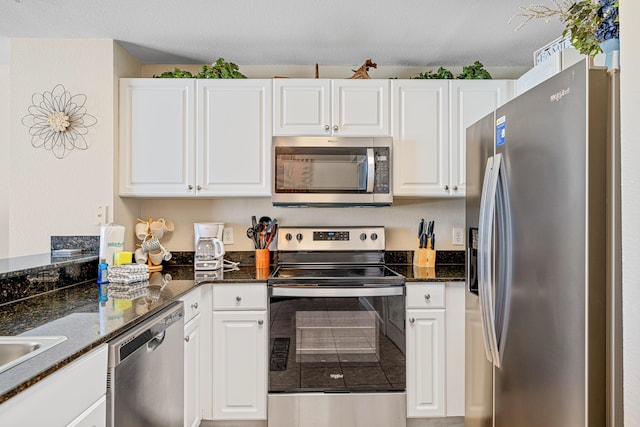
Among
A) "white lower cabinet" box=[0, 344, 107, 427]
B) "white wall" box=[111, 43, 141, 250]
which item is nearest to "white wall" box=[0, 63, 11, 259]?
"white wall" box=[111, 43, 141, 250]

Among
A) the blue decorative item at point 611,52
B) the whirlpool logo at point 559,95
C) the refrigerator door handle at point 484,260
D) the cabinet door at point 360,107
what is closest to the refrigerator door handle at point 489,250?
the refrigerator door handle at point 484,260

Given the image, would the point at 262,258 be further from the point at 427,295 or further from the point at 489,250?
the point at 489,250

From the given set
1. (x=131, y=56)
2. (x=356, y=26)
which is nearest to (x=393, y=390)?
(x=356, y=26)

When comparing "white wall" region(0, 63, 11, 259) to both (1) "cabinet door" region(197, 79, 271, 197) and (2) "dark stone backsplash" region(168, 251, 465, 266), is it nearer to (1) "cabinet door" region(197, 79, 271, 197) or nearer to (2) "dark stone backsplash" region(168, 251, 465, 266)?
(2) "dark stone backsplash" region(168, 251, 465, 266)

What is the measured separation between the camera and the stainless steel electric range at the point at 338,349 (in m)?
2.28

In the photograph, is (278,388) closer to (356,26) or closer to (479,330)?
(479,330)

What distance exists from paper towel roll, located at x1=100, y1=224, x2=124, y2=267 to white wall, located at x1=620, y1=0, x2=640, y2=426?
2182 mm

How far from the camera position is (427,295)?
234 centimetres

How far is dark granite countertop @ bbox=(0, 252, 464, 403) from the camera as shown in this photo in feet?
3.23

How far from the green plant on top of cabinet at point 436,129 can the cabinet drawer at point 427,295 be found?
61cm

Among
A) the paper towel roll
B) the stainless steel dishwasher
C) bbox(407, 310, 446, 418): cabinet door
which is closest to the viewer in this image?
the stainless steel dishwasher

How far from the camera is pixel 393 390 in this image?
90.7 inches

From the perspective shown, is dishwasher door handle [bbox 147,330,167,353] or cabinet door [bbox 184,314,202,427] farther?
cabinet door [bbox 184,314,202,427]

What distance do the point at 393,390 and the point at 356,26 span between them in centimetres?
198
